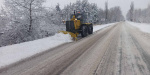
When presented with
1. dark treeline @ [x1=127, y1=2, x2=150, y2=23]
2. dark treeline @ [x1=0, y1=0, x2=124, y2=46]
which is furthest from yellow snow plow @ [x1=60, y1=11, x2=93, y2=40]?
dark treeline @ [x1=127, y1=2, x2=150, y2=23]

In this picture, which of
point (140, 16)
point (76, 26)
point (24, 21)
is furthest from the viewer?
point (140, 16)

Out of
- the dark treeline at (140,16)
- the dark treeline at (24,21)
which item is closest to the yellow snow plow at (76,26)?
the dark treeline at (24,21)

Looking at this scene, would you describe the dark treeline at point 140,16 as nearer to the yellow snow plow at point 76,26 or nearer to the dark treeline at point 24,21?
the yellow snow plow at point 76,26

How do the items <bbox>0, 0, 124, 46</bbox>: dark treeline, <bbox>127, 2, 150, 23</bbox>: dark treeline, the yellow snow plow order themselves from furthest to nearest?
<bbox>127, 2, 150, 23</bbox>: dark treeline
the yellow snow plow
<bbox>0, 0, 124, 46</bbox>: dark treeline

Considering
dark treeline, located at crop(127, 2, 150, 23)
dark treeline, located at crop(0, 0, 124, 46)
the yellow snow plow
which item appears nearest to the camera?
dark treeline, located at crop(0, 0, 124, 46)

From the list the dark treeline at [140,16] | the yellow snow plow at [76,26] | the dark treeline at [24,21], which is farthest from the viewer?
the dark treeline at [140,16]

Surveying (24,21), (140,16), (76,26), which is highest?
(140,16)

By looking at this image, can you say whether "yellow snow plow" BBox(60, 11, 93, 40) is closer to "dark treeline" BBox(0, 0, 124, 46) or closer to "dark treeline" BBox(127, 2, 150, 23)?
"dark treeline" BBox(0, 0, 124, 46)

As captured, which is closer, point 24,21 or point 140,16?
point 24,21

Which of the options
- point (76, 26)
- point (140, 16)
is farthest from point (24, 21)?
point (140, 16)

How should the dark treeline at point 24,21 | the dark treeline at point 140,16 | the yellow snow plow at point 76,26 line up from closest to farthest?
the dark treeline at point 24,21 < the yellow snow plow at point 76,26 < the dark treeline at point 140,16

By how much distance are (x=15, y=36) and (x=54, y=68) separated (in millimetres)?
8316

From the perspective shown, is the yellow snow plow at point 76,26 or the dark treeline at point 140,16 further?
the dark treeline at point 140,16

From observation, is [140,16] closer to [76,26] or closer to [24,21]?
[76,26]
